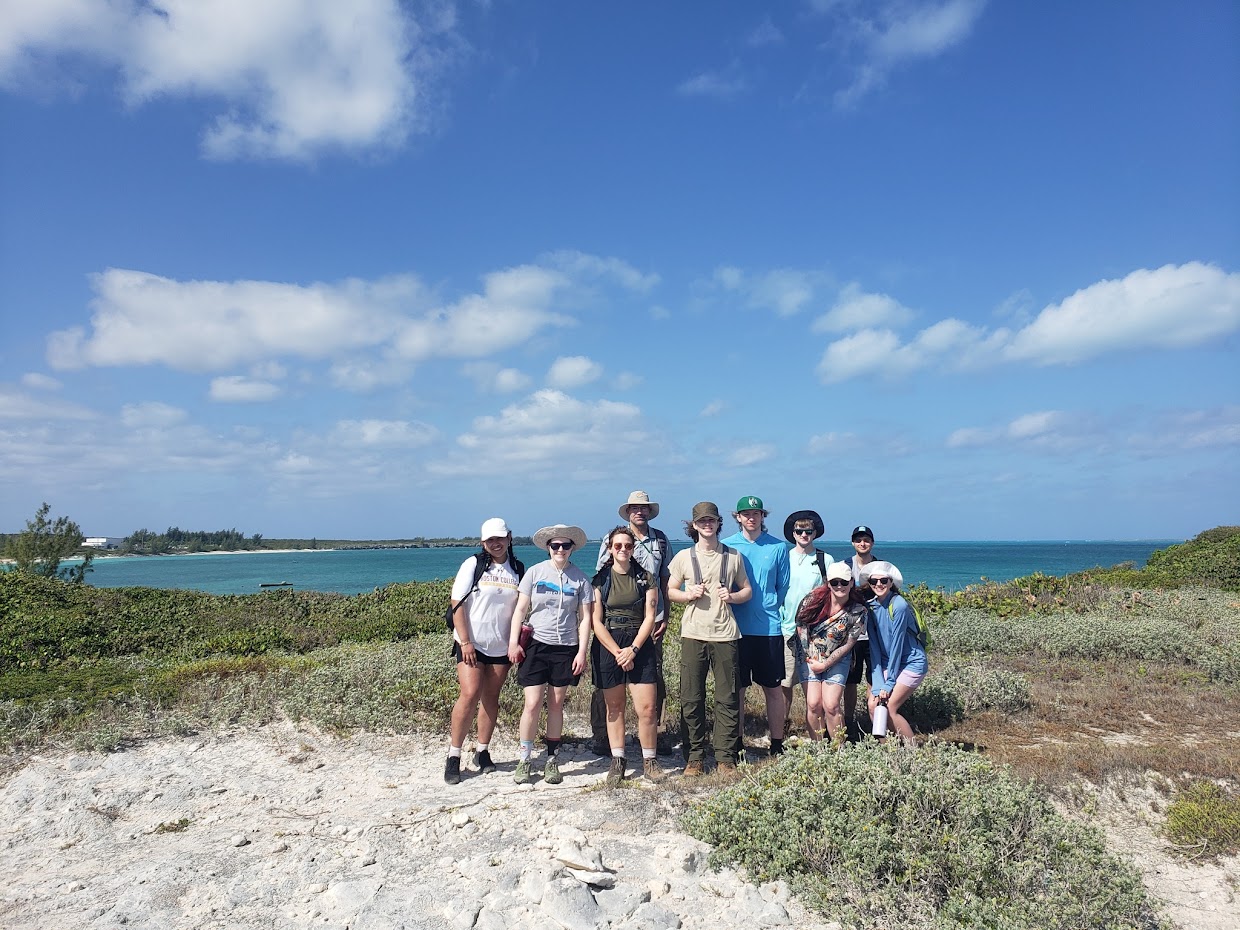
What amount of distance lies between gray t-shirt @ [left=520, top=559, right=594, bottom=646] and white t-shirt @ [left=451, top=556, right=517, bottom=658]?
185 millimetres

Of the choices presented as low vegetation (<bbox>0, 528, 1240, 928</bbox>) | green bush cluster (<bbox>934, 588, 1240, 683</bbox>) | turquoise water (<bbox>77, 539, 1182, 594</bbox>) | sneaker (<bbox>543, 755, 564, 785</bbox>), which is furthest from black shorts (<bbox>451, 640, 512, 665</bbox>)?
turquoise water (<bbox>77, 539, 1182, 594</bbox>)

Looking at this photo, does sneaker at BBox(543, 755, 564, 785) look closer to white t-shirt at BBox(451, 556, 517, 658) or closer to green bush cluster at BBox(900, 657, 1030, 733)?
white t-shirt at BBox(451, 556, 517, 658)

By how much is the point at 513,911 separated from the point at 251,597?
14.2m

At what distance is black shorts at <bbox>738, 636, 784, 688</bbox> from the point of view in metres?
5.74

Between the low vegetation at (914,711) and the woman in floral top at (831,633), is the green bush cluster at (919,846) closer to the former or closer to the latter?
the low vegetation at (914,711)

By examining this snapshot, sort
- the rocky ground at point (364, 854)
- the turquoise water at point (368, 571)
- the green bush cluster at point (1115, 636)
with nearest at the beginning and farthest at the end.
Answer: the rocky ground at point (364, 854) → the green bush cluster at point (1115, 636) → the turquoise water at point (368, 571)

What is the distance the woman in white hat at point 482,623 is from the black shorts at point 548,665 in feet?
0.65

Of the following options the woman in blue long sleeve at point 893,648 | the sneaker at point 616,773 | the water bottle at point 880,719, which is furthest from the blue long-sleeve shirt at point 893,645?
the sneaker at point 616,773

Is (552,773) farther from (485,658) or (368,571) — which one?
(368,571)

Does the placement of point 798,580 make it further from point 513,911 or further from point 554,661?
point 513,911

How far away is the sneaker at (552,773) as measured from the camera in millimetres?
5617

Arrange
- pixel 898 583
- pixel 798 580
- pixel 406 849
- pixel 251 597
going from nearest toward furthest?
pixel 406 849 → pixel 898 583 → pixel 798 580 → pixel 251 597

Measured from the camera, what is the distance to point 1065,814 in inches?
202

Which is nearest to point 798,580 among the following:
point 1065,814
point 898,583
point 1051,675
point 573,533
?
point 898,583
